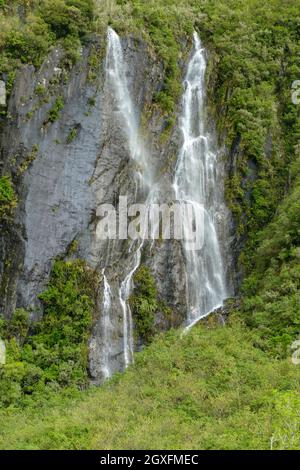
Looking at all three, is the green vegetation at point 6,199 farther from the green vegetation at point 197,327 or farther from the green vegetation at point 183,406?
the green vegetation at point 183,406

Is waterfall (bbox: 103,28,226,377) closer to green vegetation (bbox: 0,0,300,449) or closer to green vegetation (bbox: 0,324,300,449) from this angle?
green vegetation (bbox: 0,0,300,449)

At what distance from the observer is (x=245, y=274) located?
21.5 meters

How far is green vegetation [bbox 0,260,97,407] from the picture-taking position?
16.2m

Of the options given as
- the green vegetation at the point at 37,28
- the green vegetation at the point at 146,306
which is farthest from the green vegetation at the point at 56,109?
the green vegetation at the point at 146,306

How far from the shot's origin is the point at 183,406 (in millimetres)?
14164

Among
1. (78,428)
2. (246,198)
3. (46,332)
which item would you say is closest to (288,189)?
(246,198)

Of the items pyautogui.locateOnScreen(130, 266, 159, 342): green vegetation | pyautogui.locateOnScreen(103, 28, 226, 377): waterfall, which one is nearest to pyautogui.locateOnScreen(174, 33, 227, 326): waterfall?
pyautogui.locateOnScreen(103, 28, 226, 377): waterfall

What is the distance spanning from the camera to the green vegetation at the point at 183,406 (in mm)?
12031

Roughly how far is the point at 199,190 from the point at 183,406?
9.91m

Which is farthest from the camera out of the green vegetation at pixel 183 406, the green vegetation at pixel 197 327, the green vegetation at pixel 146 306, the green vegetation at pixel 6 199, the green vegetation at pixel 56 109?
the green vegetation at pixel 56 109

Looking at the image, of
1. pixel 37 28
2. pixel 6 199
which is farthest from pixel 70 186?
pixel 37 28

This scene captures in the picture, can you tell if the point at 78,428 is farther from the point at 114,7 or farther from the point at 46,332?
the point at 114,7

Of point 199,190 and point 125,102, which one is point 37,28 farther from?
point 199,190

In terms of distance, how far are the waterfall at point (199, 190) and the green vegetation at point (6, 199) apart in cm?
630
